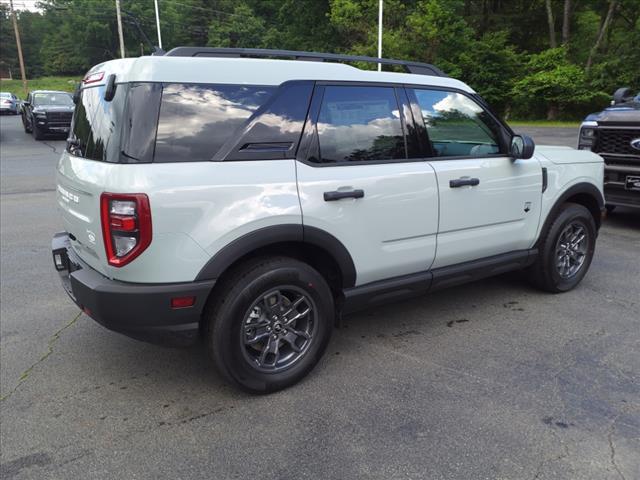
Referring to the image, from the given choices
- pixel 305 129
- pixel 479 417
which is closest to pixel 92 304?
pixel 305 129

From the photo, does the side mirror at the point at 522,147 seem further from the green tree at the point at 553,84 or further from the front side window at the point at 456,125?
the green tree at the point at 553,84

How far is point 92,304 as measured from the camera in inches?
110

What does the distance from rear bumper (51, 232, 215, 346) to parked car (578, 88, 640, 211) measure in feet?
19.2

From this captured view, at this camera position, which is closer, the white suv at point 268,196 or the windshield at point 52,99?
the white suv at point 268,196

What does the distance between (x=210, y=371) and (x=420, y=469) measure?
1.53m

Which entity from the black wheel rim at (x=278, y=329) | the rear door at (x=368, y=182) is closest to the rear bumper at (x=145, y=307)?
the black wheel rim at (x=278, y=329)

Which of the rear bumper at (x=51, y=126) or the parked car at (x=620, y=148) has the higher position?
the rear bumper at (x=51, y=126)

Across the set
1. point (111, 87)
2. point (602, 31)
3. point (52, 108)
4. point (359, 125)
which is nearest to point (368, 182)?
point (359, 125)

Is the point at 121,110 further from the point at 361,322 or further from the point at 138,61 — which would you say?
the point at 361,322

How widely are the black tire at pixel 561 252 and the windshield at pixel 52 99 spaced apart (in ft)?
64.6

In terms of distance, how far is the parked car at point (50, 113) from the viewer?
62.2 feet

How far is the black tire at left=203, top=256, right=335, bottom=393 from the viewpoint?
2895 mm

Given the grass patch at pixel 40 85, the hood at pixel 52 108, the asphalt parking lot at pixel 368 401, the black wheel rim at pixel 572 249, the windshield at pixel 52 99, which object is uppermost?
the grass patch at pixel 40 85

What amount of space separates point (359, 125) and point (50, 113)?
61.6 ft
